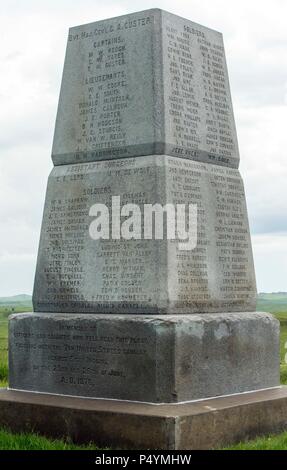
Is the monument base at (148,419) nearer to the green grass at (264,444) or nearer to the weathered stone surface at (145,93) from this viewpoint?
the green grass at (264,444)

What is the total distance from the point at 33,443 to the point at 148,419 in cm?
111

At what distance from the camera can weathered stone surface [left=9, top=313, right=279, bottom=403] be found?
314 inches

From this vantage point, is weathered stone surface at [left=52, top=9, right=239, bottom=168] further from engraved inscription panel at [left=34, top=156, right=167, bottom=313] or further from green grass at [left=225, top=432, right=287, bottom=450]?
green grass at [left=225, top=432, right=287, bottom=450]

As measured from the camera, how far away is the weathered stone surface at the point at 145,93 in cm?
864

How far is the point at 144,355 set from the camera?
8.05 metres

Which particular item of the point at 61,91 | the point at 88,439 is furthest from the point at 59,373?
the point at 61,91

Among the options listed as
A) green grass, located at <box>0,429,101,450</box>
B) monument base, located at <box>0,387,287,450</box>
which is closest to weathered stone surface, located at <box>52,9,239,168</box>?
monument base, located at <box>0,387,287,450</box>

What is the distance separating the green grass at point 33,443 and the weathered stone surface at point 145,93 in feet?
9.14

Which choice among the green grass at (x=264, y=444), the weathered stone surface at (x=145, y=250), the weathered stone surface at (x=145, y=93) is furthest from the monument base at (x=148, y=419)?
the weathered stone surface at (x=145, y=93)

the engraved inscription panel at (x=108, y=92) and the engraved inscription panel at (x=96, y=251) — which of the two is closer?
the engraved inscription panel at (x=96, y=251)

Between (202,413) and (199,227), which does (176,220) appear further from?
(202,413)

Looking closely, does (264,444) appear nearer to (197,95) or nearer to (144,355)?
(144,355)

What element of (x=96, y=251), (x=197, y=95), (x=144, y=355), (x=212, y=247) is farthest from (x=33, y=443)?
(x=197, y=95)

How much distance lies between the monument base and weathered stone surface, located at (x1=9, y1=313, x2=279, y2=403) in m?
0.15
